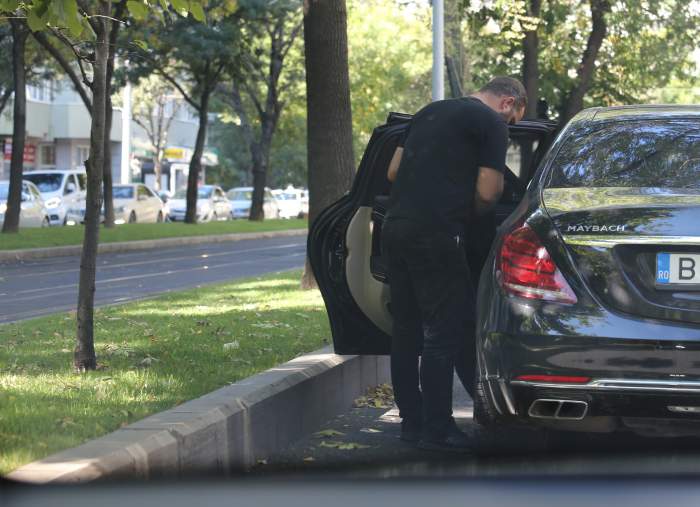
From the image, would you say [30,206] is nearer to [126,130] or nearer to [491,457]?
[126,130]

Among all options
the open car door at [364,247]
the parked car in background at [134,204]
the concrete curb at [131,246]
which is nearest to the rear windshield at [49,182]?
the parked car in background at [134,204]

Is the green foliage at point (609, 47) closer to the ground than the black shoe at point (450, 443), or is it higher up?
higher up

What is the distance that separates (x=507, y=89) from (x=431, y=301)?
109cm

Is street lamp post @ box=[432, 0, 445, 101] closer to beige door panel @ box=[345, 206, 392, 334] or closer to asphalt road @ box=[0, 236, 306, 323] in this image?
asphalt road @ box=[0, 236, 306, 323]

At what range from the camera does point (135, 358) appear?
27.2ft

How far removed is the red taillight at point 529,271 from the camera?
17.1ft

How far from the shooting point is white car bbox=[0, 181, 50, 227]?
112 feet

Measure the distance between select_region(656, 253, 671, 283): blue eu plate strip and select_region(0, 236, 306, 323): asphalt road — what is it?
8.54 meters

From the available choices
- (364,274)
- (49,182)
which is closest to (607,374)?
(364,274)

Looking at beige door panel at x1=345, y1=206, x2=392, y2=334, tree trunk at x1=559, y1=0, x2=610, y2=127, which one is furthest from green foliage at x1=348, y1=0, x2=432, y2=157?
beige door panel at x1=345, y1=206, x2=392, y2=334

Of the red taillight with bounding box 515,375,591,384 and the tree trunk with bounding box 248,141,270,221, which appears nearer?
the red taillight with bounding box 515,375,591,384

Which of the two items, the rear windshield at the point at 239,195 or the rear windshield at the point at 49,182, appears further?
the rear windshield at the point at 239,195

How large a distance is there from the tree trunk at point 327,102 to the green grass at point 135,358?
116cm

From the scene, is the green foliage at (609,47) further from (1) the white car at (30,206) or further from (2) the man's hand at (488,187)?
(2) the man's hand at (488,187)
